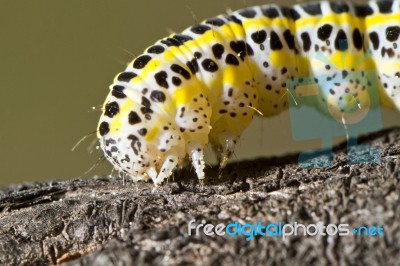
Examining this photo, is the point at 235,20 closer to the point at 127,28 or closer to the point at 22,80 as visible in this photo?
the point at 127,28

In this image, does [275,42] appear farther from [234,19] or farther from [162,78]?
[162,78]

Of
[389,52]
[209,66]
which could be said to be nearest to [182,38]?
[209,66]

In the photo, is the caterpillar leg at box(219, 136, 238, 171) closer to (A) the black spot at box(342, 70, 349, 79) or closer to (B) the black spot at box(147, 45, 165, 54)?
(B) the black spot at box(147, 45, 165, 54)

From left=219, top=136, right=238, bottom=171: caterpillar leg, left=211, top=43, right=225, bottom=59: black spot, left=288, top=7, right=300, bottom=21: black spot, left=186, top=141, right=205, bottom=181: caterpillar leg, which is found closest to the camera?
left=186, top=141, right=205, bottom=181: caterpillar leg

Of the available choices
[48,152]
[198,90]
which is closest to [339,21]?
[198,90]

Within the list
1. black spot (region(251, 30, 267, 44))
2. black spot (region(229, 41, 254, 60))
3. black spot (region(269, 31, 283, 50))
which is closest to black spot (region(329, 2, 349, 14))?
black spot (region(269, 31, 283, 50))

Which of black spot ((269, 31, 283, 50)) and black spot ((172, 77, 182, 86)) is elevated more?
black spot ((269, 31, 283, 50))

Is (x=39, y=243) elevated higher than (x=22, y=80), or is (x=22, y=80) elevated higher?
(x=22, y=80)
